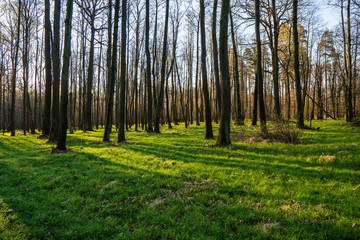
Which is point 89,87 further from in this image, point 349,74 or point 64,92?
point 349,74

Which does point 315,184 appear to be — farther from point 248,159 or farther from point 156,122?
point 156,122

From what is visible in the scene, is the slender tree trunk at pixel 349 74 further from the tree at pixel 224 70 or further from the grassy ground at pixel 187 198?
the tree at pixel 224 70

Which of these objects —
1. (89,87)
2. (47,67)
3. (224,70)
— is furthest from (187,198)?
(89,87)

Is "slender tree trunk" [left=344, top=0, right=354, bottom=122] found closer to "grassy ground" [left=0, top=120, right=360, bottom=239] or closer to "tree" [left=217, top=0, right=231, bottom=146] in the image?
"grassy ground" [left=0, top=120, right=360, bottom=239]

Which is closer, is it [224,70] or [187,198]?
[187,198]

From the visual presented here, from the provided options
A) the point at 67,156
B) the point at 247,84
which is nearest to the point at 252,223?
the point at 67,156

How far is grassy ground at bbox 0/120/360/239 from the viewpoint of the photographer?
8.80 feet

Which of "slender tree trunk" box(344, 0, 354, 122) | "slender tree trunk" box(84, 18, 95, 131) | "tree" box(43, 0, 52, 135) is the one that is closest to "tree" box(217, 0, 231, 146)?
"tree" box(43, 0, 52, 135)

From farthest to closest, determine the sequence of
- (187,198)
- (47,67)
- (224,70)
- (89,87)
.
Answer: (89,87) < (47,67) < (224,70) < (187,198)

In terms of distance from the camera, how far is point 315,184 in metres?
4.09

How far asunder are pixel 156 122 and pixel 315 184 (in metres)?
13.0

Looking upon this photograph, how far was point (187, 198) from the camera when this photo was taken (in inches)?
143

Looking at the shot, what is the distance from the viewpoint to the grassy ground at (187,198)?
8.80ft

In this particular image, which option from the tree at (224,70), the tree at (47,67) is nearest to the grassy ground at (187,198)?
the tree at (224,70)
